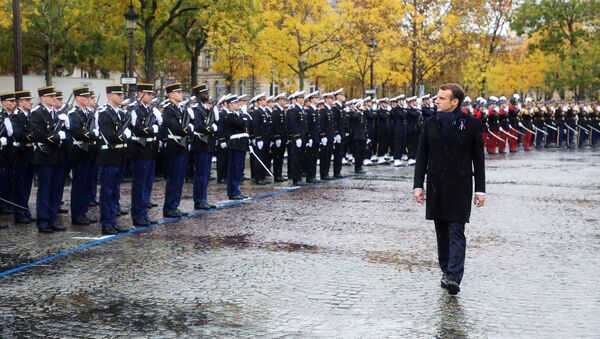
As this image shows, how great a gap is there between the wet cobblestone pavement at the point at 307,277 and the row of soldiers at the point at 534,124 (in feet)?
66.1

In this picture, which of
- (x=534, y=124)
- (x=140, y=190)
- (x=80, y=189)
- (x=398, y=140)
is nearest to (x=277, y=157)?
(x=398, y=140)

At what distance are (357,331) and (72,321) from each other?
A: 2.62m

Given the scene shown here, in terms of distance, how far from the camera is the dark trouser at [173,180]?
1513 cm

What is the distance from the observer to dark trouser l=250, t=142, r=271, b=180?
72.3 feet

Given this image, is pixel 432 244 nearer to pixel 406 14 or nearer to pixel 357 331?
pixel 357 331

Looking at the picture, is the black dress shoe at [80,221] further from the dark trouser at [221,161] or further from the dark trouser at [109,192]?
the dark trouser at [221,161]

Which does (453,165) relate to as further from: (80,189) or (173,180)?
(80,189)

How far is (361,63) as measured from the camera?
2147 inches

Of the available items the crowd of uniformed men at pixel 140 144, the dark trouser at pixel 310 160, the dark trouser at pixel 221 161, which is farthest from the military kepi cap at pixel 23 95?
the dark trouser at pixel 310 160

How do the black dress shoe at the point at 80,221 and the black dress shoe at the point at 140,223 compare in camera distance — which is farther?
the black dress shoe at the point at 80,221

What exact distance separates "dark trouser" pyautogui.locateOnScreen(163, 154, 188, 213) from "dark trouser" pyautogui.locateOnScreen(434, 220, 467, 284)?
6746 mm

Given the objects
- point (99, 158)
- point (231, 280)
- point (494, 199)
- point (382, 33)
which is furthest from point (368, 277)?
point (382, 33)

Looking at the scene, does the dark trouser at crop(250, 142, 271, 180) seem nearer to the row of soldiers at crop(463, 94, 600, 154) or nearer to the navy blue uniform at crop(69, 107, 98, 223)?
the navy blue uniform at crop(69, 107, 98, 223)

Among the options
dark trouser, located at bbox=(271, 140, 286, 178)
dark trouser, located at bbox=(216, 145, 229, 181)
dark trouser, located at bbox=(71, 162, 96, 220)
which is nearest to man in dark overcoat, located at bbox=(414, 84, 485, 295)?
dark trouser, located at bbox=(71, 162, 96, 220)
